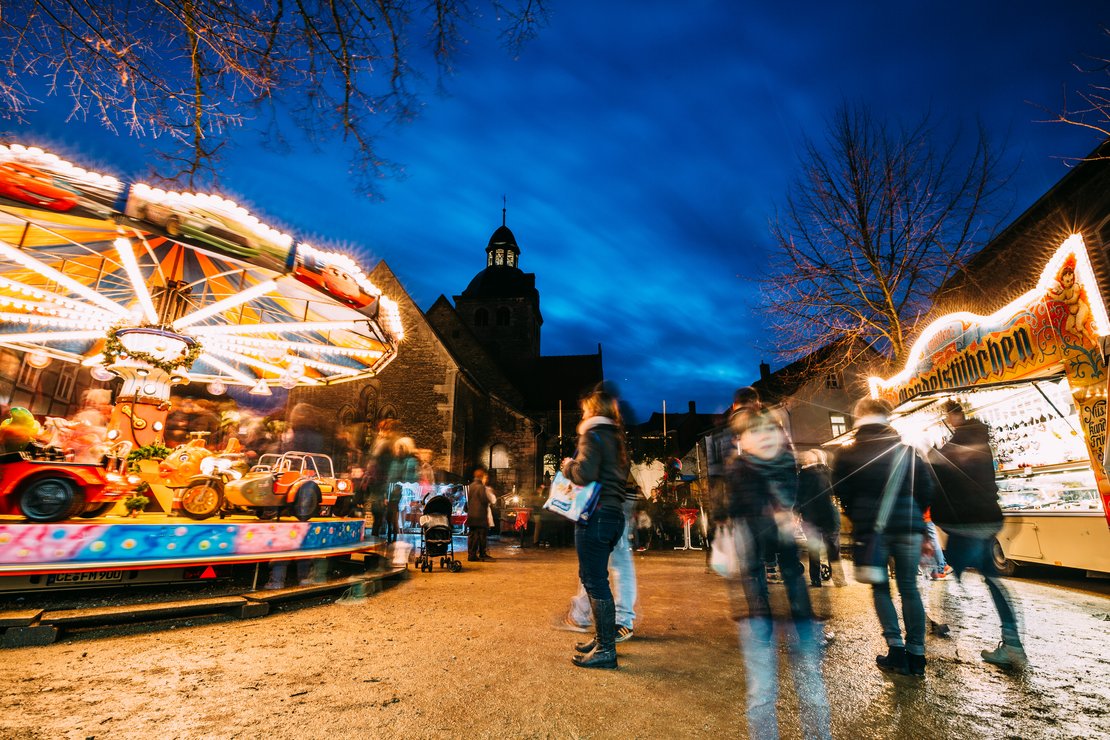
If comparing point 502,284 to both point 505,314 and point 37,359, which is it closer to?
point 505,314

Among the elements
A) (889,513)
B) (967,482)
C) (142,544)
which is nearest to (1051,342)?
(967,482)

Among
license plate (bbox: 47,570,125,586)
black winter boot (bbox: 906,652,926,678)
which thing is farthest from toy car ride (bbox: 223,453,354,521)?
black winter boot (bbox: 906,652,926,678)

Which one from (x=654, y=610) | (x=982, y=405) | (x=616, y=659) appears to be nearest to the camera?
(x=616, y=659)

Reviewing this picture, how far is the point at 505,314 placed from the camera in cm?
3466

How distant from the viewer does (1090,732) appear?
2.21m

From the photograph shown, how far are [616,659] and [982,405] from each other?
772 centimetres

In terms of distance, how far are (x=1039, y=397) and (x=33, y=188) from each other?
1230 cm

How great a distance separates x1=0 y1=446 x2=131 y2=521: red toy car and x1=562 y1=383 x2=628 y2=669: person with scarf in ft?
15.5

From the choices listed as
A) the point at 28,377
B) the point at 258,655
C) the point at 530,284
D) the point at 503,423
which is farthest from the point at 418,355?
the point at 258,655

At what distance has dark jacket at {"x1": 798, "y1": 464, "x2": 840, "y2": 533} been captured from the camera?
5131 mm

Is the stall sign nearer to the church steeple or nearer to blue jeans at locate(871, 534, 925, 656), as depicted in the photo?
blue jeans at locate(871, 534, 925, 656)

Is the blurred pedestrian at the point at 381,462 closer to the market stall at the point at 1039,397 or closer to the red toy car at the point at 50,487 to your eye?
the red toy car at the point at 50,487

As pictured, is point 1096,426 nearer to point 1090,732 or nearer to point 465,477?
point 1090,732

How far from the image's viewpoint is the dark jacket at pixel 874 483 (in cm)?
322
